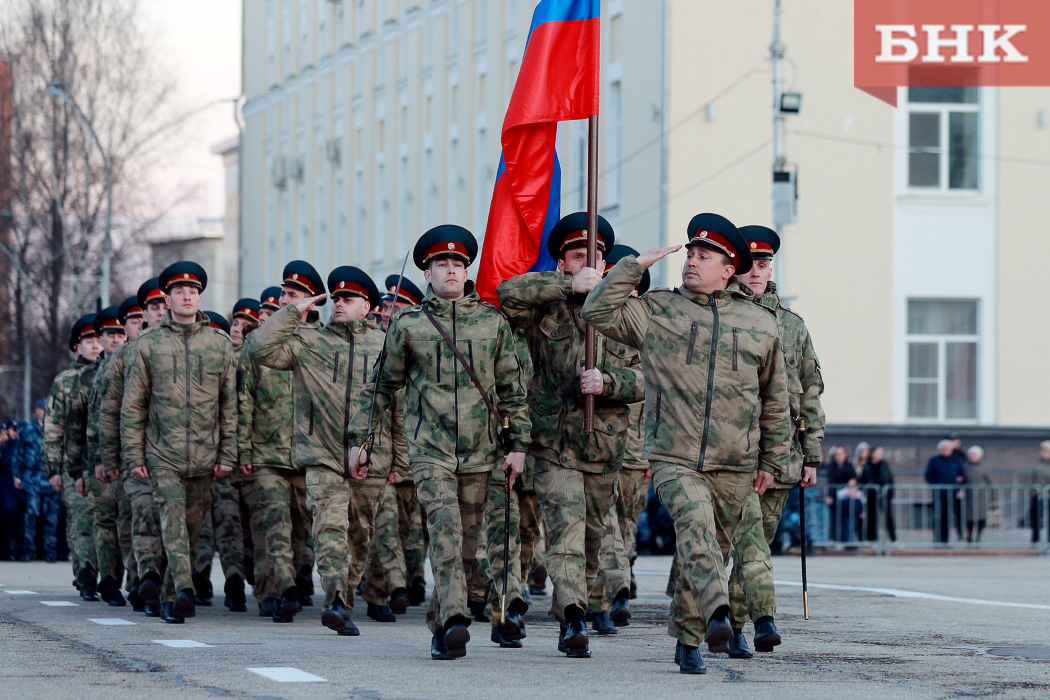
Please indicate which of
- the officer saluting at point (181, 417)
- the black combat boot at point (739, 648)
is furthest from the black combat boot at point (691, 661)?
the officer saluting at point (181, 417)

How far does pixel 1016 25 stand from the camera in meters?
30.3

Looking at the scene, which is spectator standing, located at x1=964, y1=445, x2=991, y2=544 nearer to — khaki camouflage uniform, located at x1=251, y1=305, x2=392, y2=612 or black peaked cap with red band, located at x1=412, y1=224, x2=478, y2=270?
khaki camouflage uniform, located at x1=251, y1=305, x2=392, y2=612

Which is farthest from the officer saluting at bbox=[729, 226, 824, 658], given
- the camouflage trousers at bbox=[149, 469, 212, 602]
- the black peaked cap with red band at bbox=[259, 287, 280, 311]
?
the black peaked cap with red band at bbox=[259, 287, 280, 311]

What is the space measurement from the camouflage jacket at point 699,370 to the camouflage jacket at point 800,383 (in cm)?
141

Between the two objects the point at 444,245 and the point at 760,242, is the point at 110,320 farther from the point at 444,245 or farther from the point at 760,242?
the point at 760,242

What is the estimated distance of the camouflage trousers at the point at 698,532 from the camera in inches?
343

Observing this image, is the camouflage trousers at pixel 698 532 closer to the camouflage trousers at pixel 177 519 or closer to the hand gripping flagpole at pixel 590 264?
the hand gripping flagpole at pixel 590 264

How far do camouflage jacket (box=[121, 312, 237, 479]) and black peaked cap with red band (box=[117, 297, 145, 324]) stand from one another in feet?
7.20

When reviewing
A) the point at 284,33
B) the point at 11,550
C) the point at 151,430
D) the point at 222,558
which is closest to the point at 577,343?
the point at 151,430

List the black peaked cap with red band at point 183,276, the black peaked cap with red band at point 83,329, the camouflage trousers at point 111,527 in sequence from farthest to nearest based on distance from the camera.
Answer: the black peaked cap with red band at point 83,329 < the camouflage trousers at point 111,527 < the black peaked cap with red band at point 183,276

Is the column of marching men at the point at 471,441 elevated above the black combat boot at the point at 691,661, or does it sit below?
above

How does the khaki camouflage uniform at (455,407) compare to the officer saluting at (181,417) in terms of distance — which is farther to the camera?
the officer saluting at (181,417)

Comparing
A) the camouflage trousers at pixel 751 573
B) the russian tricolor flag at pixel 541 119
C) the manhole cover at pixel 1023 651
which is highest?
the russian tricolor flag at pixel 541 119

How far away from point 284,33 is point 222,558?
45128 millimetres
